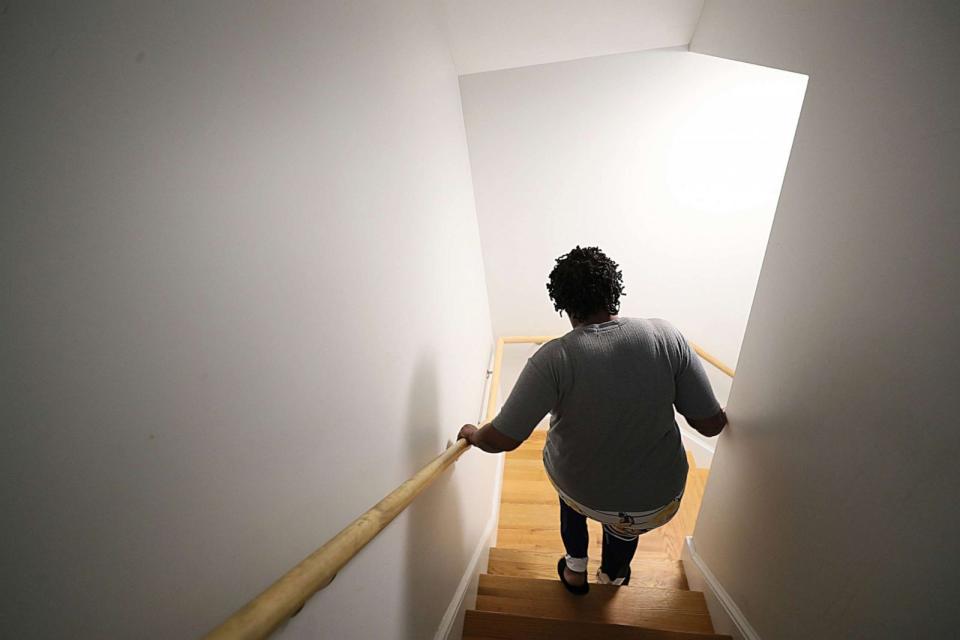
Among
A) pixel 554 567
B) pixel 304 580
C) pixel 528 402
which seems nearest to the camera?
pixel 304 580

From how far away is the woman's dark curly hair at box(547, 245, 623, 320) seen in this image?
1.38 m

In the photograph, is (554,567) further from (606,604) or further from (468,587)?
(468,587)

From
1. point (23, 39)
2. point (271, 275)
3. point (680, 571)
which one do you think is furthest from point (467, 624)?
point (23, 39)

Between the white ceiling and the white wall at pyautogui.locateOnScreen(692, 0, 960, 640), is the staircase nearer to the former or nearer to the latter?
the white wall at pyautogui.locateOnScreen(692, 0, 960, 640)

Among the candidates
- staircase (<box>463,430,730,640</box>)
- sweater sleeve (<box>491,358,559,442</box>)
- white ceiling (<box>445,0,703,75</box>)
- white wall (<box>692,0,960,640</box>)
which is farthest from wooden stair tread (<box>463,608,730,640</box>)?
white ceiling (<box>445,0,703,75</box>)

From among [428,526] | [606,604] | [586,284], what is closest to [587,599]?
[606,604]

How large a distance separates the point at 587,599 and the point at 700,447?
1.95 m

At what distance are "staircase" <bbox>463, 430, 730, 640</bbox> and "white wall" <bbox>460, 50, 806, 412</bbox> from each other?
4.65ft

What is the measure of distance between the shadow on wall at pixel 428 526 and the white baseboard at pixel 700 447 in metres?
2.36

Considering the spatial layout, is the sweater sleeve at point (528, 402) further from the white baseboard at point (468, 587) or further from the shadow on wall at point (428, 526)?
the white baseboard at point (468, 587)

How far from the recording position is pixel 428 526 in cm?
143

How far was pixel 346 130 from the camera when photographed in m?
1.01

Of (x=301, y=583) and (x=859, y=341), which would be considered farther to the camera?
(x=859, y=341)

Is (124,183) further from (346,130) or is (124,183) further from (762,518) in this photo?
(762,518)
